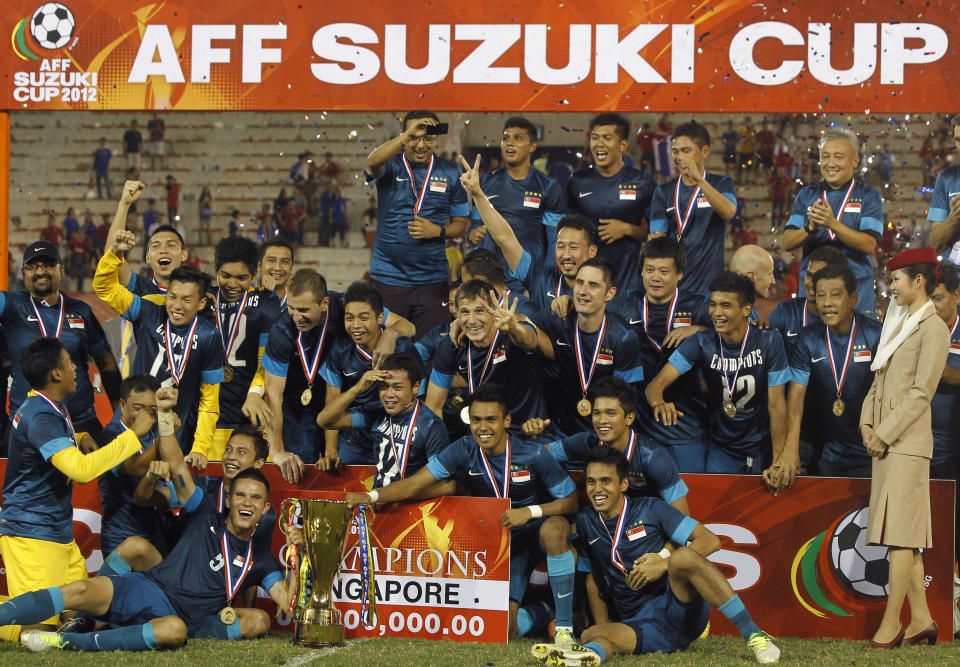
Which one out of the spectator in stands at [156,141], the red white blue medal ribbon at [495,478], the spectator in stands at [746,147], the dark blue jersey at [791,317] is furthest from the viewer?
the spectator in stands at [156,141]

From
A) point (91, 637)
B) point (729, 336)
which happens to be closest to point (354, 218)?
point (729, 336)

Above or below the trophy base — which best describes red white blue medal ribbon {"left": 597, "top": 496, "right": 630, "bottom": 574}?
above

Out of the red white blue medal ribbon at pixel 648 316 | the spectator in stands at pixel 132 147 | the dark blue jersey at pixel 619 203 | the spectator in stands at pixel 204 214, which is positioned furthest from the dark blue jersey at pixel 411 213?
the spectator in stands at pixel 132 147

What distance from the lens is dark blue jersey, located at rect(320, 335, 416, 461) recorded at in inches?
263

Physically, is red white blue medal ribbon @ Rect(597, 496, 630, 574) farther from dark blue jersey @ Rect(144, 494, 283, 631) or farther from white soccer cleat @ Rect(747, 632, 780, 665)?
dark blue jersey @ Rect(144, 494, 283, 631)

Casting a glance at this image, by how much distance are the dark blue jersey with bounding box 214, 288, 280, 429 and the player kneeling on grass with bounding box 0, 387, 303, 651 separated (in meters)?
1.29

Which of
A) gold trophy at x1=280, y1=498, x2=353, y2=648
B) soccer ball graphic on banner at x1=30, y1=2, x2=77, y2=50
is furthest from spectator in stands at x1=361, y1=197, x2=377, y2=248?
gold trophy at x1=280, y1=498, x2=353, y2=648

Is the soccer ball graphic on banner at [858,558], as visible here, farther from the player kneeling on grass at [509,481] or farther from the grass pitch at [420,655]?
the player kneeling on grass at [509,481]

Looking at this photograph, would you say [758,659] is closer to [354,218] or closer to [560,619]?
[560,619]

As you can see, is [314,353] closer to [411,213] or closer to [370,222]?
[411,213]

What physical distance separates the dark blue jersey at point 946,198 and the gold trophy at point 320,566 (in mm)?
4820

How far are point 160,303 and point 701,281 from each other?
365 centimetres

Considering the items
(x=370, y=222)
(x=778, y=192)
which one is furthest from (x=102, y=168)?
(x=778, y=192)

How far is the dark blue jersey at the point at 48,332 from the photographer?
277 inches
